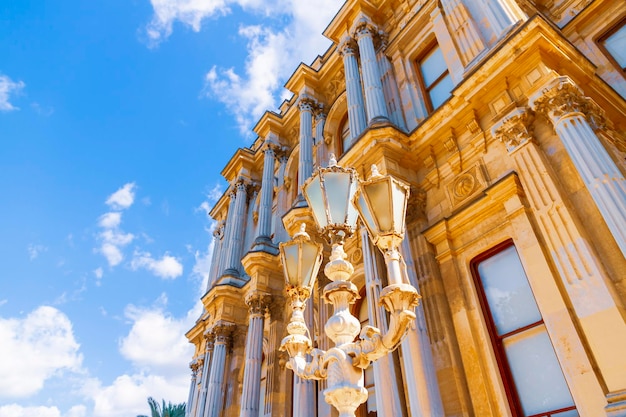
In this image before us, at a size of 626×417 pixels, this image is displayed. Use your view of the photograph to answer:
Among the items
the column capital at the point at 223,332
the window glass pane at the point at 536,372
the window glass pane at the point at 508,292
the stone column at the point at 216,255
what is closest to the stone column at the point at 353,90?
the window glass pane at the point at 508,292

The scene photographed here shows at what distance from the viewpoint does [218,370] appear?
13.2m

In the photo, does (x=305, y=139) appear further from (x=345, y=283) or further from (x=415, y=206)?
(x=345, y=283)

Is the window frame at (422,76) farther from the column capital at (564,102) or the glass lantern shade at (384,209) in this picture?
the glass lantern shade at (384,209)

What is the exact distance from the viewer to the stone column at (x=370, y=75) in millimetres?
10043

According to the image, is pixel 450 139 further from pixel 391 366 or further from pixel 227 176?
pixel 227 176

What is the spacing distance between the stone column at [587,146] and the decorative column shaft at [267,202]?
9.18 metres

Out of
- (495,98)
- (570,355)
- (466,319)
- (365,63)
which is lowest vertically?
(570,355)

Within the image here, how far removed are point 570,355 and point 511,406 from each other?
125cm

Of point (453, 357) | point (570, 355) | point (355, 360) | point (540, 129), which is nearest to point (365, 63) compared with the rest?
point (540, 129)

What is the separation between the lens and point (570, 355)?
519cm

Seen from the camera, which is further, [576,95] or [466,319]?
[466,319]

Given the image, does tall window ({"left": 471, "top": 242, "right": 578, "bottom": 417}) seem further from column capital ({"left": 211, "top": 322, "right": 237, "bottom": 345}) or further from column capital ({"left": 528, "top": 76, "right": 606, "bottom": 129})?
column capital ({"left": 211, "top": 322, "right": 237, "bottom": 345})

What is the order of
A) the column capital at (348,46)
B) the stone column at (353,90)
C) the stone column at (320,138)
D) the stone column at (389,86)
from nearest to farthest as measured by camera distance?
the stone column at (389,86) < the stone column at (353,90) < the column capital at (348,46) < the stone column at (320,138)

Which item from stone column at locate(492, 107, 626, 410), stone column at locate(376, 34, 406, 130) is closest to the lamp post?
stone column at locate(492, 107, 626, 410)
